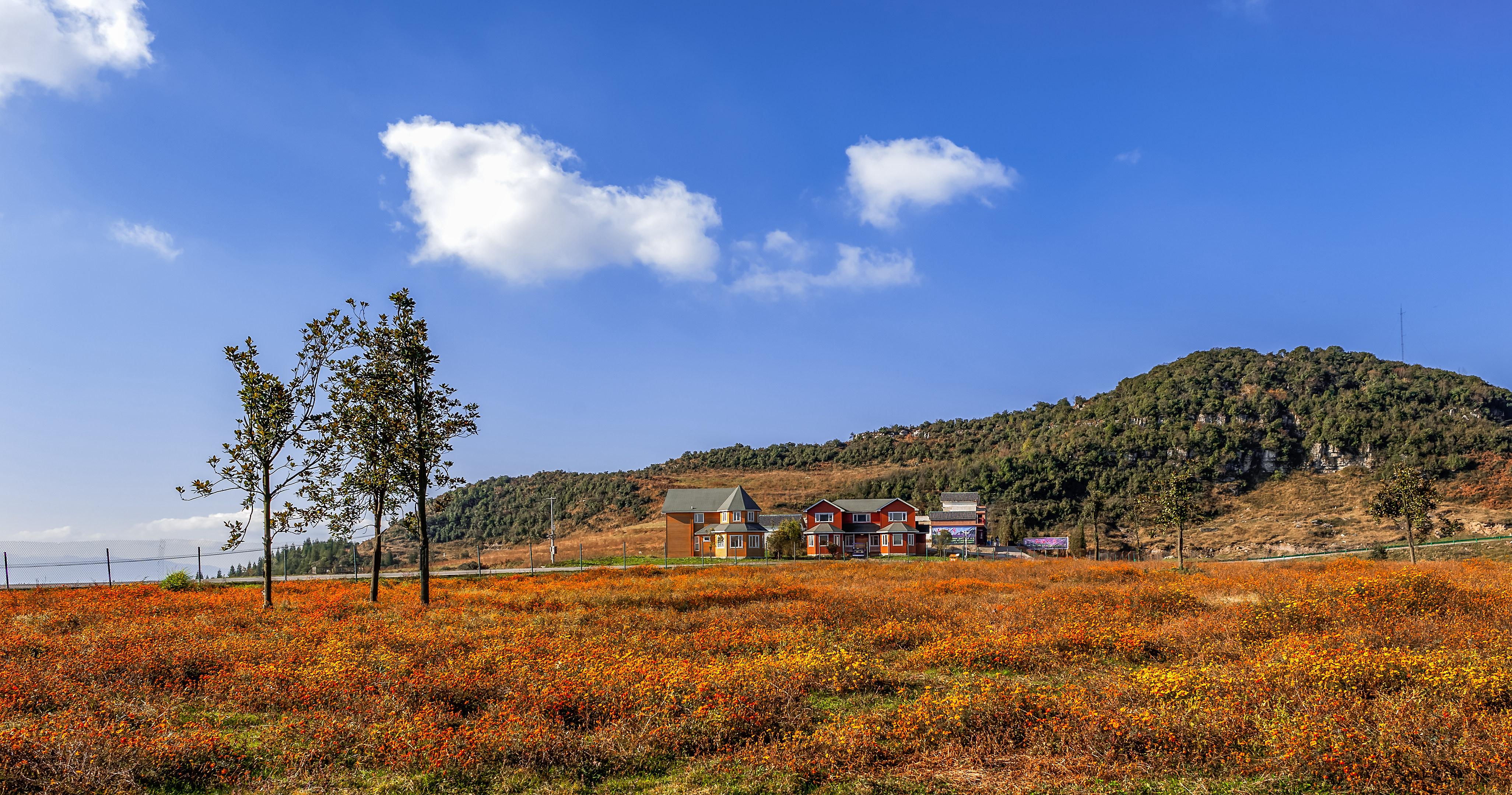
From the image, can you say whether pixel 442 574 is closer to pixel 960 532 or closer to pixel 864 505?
pixel 864 505

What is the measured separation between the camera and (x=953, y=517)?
3406 inches

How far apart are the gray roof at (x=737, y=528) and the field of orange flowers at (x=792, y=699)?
54490 mm

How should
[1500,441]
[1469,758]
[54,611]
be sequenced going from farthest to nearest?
[1500,441]
[54,611]
[1469,758]

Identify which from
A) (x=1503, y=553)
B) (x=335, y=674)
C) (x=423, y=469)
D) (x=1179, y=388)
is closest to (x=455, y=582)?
(x=423, y=469)

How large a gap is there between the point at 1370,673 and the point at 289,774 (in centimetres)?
1499

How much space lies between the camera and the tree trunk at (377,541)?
2769 centimetres

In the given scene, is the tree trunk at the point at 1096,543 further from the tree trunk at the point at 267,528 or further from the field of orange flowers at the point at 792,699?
the tree trunk at the point at 267,528

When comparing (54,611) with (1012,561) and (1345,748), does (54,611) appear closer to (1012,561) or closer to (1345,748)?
(1345,748)

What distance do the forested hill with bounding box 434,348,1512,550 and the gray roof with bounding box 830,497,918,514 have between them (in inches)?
851

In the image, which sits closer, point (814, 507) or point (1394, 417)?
point (814, 507)

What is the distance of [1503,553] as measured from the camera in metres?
48.7

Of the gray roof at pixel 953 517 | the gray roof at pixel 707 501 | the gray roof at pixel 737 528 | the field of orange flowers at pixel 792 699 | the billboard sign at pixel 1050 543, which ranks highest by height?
the field of orange flowers at pixel 792 699

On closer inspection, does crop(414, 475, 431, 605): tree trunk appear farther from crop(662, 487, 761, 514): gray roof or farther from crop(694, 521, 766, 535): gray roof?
crop(662, 487, 761, 514): gray roof

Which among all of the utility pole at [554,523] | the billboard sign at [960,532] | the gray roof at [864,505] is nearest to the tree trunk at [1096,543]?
the billboard sign at [960,532]
